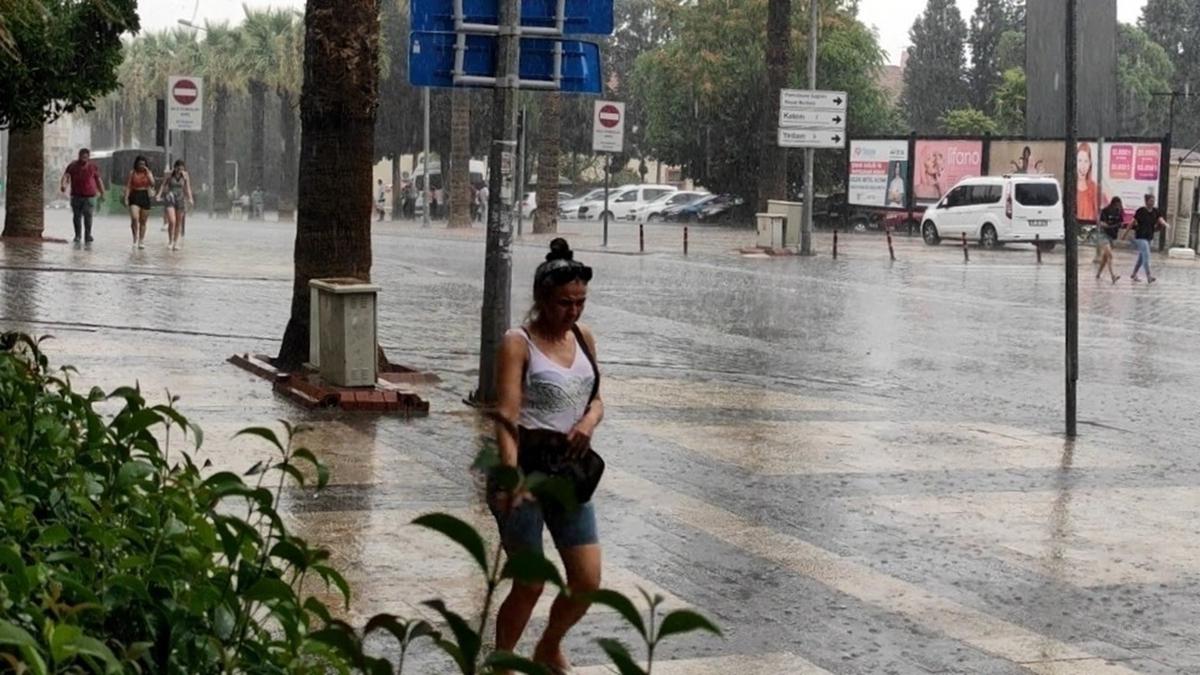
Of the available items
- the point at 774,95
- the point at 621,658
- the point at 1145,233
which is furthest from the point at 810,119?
the point at 621,658

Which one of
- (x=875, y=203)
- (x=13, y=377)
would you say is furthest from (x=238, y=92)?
(x=13, y=377)

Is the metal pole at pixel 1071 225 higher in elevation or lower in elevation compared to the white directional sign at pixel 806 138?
lower

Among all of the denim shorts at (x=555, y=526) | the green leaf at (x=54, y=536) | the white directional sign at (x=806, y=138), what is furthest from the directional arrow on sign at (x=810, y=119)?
the green leaf at (x=54, y=536)

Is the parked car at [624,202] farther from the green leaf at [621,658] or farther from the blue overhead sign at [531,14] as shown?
the green leaf at [621,658]

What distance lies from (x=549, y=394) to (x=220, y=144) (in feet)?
282

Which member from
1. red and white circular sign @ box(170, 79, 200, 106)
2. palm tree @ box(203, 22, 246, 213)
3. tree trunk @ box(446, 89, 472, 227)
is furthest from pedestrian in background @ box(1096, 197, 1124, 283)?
palm tree @ box(203, 22, 246, 213)

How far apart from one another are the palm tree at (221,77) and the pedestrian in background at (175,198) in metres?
43.6

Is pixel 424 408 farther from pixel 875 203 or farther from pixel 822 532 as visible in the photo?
pixel 875 203

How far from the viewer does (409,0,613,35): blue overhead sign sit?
542 inches

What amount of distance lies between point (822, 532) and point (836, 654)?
2502 mm

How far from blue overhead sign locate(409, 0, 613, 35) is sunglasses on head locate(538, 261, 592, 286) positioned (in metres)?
7.48

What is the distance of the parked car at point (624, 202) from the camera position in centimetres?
7656

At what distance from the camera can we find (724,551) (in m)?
9.32

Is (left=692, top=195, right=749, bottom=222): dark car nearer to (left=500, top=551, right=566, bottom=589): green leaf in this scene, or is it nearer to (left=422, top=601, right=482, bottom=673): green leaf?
(left=422, top=601, right=482, bottom=673): green leaf
